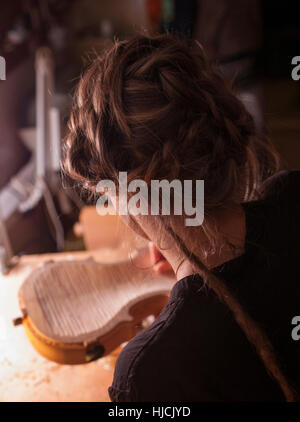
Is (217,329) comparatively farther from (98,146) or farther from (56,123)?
(56,123)

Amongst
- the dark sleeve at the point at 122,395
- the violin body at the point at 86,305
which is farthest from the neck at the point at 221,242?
the violin body at the point at 86,305

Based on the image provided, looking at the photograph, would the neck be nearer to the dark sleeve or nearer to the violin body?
the dark sleeve

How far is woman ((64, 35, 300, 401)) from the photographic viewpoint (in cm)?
51

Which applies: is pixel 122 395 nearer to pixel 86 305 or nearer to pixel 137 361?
pixel 137 361

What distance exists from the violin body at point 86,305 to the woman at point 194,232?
0.89 ft

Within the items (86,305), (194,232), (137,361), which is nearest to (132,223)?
(194,232)

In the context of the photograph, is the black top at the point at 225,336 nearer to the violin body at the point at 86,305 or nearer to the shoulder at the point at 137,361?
the shoulder at the point at 137,361

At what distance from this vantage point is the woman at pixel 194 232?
20.2 inches

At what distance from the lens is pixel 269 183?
77 cm

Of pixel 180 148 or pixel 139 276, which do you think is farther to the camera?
pixel 139 276

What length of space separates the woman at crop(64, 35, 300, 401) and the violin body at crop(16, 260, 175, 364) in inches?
10.7

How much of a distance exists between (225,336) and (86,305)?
17.8 inches
